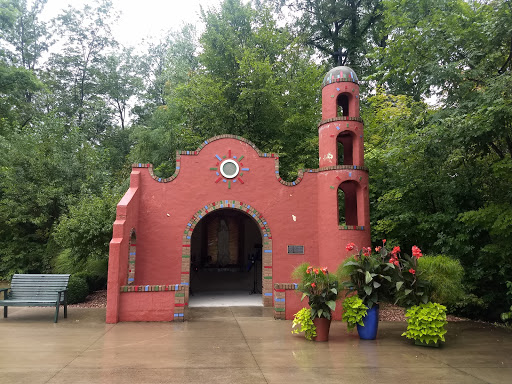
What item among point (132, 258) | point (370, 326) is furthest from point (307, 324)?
point (132, 258)

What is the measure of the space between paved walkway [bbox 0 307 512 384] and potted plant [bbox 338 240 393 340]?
0.31 metres

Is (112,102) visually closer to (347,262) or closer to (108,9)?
(108,9)

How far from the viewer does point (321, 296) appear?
6.50 m

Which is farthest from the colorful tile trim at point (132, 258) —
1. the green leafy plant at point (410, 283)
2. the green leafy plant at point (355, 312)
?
the green leafy plant at point (410, 283)

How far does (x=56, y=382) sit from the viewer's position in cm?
418

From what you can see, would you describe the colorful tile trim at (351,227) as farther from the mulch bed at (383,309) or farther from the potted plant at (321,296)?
the potted plant at (321,296)

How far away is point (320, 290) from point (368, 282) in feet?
2.90

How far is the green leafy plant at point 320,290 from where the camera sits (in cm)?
647

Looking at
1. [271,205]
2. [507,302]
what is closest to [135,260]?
[271,205]

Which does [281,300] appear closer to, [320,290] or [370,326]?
[320,290]

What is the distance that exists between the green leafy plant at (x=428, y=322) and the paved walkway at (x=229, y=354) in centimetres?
22

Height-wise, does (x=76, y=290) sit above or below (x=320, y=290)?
below

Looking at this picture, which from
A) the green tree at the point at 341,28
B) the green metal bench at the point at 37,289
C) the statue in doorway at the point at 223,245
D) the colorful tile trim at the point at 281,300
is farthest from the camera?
the green tree at the point at 341,28

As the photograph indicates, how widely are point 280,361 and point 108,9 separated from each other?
29.0 m
